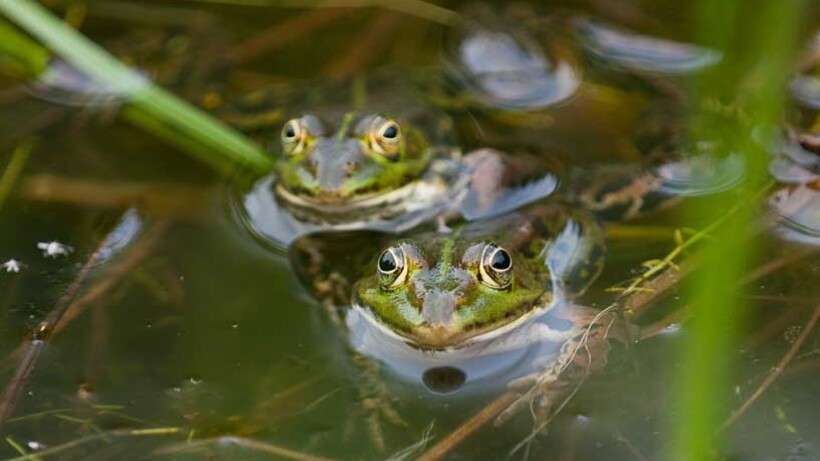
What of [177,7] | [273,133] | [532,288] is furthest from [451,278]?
[177,7]

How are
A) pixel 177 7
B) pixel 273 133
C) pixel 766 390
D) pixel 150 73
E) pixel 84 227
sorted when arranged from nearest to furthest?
pixel 766 390 → pixel 84 227 → pixel 273 133 → pixel 150 73 → pixel 177 7

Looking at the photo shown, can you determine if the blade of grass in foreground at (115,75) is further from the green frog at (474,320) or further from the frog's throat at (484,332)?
the frog's throat at (484,332)

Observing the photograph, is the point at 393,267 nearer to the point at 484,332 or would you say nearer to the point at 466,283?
the point at 466,283

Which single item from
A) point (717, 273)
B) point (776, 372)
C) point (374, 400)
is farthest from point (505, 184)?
point (717, 273)

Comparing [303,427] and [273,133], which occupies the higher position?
[273,133]

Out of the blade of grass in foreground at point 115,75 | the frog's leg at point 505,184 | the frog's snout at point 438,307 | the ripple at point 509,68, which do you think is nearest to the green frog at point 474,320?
the frog's snout at point 438,307

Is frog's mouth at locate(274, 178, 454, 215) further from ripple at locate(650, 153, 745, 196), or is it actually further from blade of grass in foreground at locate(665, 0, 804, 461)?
blade of grass in foreground at locate(665, 0, 804, 461)

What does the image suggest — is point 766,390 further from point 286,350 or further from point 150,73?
point 150,73
